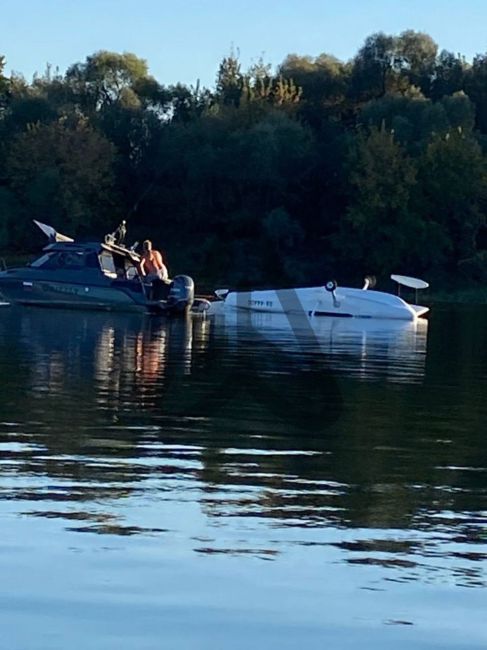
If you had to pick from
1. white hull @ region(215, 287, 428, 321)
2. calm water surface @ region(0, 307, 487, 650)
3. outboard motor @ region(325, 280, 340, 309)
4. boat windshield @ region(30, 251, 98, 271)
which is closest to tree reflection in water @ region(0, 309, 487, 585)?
calm water surface @ region(0, 307, 487, 650)

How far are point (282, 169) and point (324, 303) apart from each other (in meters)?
29.5

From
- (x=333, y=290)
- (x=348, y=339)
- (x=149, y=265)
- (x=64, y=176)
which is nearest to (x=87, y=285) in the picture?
Answer: (x=149, y=265)

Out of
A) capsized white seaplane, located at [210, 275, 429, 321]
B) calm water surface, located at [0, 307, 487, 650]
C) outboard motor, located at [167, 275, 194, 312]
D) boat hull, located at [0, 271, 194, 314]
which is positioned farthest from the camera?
capsized white seaplane, located at [210, 275, 429, 321]

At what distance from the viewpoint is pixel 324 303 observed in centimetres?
4053

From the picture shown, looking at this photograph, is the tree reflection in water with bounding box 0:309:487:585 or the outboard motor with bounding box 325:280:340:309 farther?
the outboard motor with bounding box 325:280:340:309

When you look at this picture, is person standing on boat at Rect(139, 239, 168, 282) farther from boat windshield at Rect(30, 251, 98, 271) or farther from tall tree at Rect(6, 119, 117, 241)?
tall tree at Rect(6, 119, 117, 241)

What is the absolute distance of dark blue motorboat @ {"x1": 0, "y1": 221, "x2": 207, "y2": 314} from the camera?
120 ft

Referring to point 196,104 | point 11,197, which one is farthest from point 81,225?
point 196,104

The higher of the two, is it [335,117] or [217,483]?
[335,117]

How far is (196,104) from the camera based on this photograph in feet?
265

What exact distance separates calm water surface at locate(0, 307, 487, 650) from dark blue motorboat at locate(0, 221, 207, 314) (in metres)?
16.5

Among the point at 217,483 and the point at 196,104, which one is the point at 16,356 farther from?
the point at 196,104

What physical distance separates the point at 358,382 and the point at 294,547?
11.2 meters

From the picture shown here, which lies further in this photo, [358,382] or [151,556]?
[358,382]
